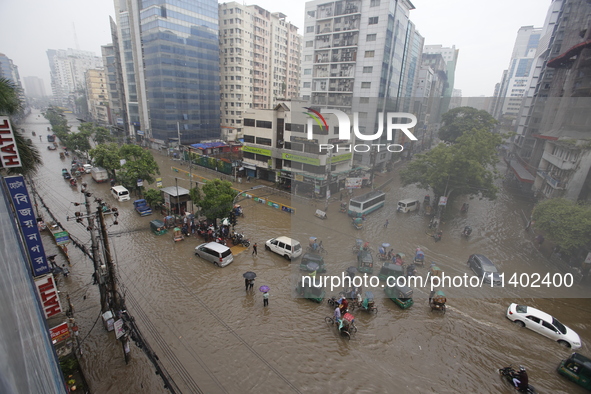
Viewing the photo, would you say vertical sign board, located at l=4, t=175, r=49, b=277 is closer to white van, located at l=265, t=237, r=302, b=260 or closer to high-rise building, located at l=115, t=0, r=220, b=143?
white van, located at l=265, t=237, r=302, b=260

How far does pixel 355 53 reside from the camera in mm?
36250

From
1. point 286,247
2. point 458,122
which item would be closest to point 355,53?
point 458,122

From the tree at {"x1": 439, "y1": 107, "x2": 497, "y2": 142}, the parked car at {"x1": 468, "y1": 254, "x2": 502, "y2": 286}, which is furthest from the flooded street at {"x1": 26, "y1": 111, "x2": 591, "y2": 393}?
the tree at {"x1": 439, "y1": 107, "x2": 497, "y2": 142}

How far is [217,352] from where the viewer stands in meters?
11.0

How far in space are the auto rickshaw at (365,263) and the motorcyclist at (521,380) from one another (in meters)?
7.83

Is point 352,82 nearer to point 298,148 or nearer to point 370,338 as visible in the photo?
point 298,148

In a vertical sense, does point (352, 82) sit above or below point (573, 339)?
above

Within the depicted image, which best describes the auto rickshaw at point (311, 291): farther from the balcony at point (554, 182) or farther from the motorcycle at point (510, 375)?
the balcony at point (554, 182)

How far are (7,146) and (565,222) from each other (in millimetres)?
25658

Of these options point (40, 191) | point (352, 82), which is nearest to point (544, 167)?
point (352, 82)

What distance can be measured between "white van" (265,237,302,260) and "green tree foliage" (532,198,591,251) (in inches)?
571

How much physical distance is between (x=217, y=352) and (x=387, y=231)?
15.5 metres

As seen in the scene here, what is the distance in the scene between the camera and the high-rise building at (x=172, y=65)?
4638 centimetres

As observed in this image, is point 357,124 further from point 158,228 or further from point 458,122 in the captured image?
point 458,122
